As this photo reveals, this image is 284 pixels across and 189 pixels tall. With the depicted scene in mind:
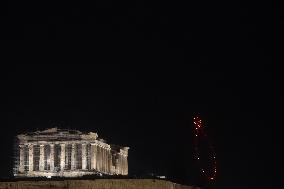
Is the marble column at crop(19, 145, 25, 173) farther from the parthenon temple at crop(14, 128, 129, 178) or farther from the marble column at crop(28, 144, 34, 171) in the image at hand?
the marble column at crop(28, 144, 34, 171)

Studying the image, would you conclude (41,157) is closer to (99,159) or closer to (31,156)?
(31,156)

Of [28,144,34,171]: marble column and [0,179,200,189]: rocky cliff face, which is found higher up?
[28,144,34,171]: marble column

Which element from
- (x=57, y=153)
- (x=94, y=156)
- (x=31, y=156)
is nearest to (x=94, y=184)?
(x=94, y=156)

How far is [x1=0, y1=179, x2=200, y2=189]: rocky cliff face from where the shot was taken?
159 ft

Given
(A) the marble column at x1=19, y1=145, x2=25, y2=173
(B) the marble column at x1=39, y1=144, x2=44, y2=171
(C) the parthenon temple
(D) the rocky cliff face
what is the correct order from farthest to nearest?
(A) the marble column at x1=19, y1=145, x2=25, y2=173
(B) the marble column at x1=39, y1=144, x2=44, y2=171
(C) the parthenon temple
(D) the rocky cliff face

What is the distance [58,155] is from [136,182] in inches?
1331

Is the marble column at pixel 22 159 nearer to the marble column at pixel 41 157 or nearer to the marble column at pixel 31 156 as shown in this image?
the marble column at pixel 31 156

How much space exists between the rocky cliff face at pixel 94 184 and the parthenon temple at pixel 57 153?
3023 centimetres

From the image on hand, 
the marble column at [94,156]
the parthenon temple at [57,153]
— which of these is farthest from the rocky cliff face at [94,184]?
the parthenon temple at [57,153]

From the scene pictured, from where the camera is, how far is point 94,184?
49719 mm

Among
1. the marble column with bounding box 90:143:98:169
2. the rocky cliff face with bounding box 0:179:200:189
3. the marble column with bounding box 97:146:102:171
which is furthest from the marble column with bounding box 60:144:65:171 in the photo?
the rocky cliff face with bounding box 0:179:200:189

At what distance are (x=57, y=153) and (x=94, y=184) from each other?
3516 centimetres

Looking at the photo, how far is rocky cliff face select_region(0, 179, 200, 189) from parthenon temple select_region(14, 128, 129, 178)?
99.2 ft

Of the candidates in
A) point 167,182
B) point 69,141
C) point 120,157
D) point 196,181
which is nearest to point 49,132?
point 69,141
